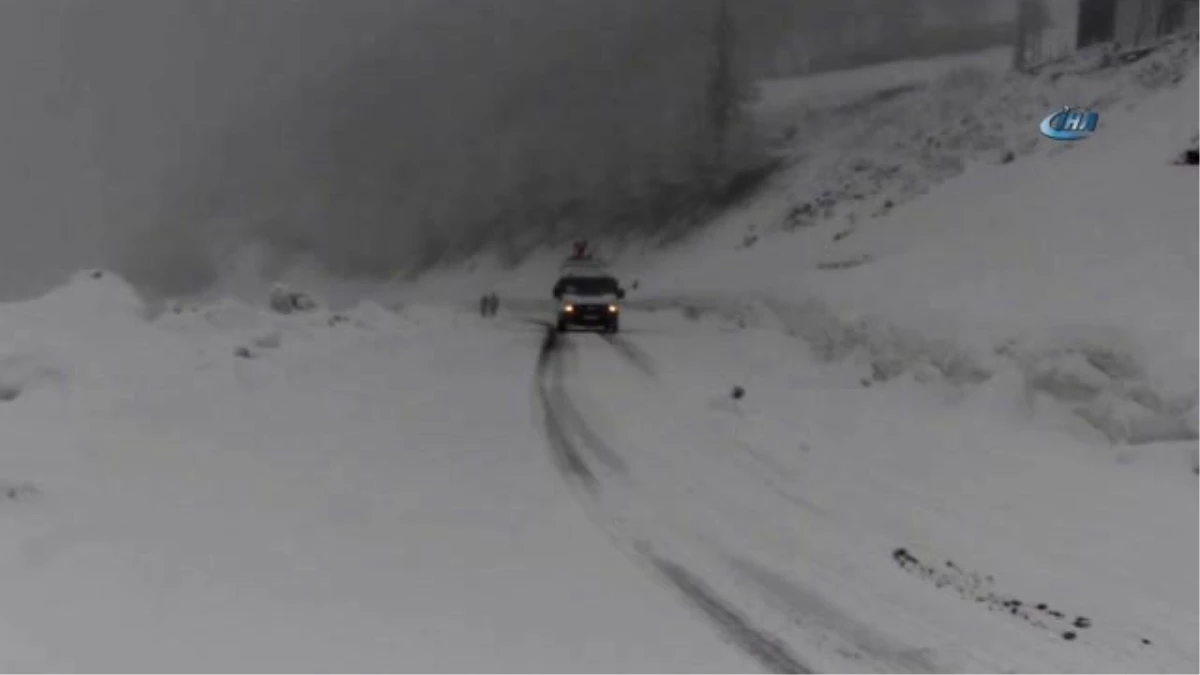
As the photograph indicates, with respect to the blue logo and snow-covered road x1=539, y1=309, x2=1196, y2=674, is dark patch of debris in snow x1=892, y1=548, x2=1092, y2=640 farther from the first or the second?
the blue logo

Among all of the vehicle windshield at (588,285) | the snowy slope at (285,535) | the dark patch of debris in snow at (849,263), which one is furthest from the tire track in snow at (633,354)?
the dark patch of debris in snow at (849,263)

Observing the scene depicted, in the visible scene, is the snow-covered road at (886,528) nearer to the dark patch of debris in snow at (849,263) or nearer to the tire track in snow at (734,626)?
the tire track in snow at (734,626)

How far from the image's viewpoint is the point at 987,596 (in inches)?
265

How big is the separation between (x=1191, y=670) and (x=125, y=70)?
5219 inches

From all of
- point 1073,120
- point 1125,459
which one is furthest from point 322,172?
point 1125,459

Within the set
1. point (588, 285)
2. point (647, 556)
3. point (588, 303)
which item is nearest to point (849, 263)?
point (588, 285)

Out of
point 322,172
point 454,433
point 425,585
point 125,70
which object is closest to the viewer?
point 425,585

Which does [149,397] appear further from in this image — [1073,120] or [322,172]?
[322,172]

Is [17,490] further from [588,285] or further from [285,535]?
[588,285]

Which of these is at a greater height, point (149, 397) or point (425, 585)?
point (149, 397)

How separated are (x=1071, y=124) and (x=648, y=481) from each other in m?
27.0

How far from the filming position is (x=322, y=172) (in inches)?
3383

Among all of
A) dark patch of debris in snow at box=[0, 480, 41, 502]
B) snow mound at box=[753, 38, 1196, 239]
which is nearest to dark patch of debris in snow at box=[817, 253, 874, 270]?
snow mound at box=[753, 38, 1196, 239]

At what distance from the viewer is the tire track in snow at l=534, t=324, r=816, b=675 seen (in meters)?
5.86
